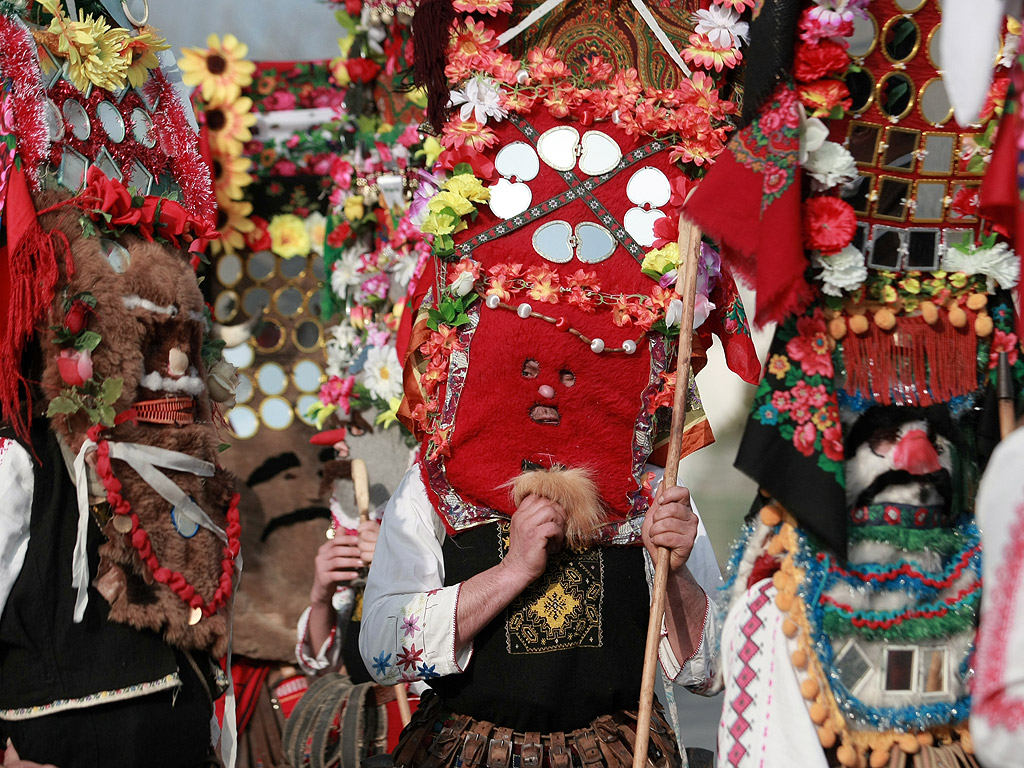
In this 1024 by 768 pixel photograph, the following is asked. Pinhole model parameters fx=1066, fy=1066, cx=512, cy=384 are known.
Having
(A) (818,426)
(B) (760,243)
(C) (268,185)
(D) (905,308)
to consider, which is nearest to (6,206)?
(B) (760,243)

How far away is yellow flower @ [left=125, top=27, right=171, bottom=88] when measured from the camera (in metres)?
2.97

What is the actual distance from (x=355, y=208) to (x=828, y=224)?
287cm

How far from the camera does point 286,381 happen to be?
546 cm

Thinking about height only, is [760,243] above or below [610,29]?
below

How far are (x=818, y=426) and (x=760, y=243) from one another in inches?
17.0

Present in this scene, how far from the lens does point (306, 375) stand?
546 cm

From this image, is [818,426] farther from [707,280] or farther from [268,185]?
[268,185]

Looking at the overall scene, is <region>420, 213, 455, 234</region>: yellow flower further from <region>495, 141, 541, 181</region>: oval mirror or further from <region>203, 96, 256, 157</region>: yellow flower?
<region>203, 96, 256, 157</region>: yellow flower

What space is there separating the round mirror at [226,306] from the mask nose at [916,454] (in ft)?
12.7

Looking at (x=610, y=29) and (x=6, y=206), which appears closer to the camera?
(x=6, y=206)

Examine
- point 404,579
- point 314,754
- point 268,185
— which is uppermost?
point 268,185

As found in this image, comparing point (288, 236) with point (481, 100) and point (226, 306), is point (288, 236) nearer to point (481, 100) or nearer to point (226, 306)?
point (226, 306)

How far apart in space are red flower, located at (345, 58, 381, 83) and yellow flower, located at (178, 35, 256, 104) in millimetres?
953

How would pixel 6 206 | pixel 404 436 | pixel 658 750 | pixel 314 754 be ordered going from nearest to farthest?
pixel 6 206
pixel 658 750
pixel 314 754
pixel 404 436
